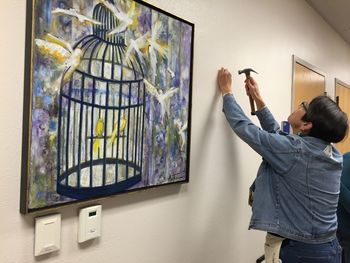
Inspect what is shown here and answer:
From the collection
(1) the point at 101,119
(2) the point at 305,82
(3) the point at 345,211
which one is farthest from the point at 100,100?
(2) the point at 305,82

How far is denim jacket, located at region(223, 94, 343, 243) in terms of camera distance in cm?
146

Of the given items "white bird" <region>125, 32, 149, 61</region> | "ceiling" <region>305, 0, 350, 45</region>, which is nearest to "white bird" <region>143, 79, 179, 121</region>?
"white bird" <region>125, 32, 149, 61</region>

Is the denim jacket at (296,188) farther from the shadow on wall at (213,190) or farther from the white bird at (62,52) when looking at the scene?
the white bird at (62,52)

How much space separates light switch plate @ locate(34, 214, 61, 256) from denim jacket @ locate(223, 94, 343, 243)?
849 mm

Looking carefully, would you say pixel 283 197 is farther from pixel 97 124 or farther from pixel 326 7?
pixel 326 7

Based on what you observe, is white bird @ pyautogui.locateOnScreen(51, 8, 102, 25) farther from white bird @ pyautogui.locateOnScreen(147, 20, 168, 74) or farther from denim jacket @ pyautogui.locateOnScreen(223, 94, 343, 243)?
denim jacket @ pyautogui.locateOnScreen(223, 94, 343, 243)

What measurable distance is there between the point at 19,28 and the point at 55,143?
1.07 ft

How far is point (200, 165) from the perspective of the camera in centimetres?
172

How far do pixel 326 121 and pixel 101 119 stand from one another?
0.93 meters

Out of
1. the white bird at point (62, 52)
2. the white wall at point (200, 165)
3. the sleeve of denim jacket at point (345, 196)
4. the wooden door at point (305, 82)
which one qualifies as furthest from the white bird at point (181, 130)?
the wooden door at point (305, 82)

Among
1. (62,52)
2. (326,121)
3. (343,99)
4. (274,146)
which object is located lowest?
(274,146)

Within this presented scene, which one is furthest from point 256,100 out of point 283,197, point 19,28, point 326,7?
point 326,7

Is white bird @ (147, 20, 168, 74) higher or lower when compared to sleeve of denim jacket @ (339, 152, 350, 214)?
higher

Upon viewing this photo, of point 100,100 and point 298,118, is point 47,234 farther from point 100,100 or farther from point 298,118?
point 298,118
